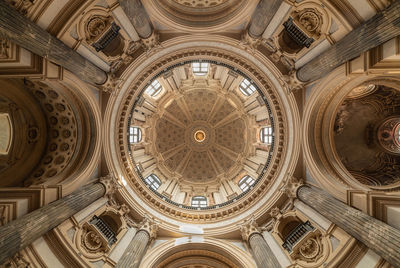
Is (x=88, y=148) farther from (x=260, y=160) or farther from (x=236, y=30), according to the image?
(x=260, y=160)

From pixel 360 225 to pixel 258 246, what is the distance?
6.64 m

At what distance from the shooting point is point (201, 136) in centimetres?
3192

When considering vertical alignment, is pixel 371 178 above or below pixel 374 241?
above

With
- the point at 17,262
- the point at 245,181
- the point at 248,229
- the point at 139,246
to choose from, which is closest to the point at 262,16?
the point at 248,229

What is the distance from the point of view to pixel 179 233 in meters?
17.4

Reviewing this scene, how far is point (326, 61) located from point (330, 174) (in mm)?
6958

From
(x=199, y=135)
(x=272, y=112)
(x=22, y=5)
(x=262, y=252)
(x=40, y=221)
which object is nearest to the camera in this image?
(x=22, y=5)

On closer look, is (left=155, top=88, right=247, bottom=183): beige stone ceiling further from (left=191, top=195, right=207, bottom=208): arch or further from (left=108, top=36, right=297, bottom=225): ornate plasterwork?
(left=108, top=36, right=297, bottom=225): ornate plasterwork

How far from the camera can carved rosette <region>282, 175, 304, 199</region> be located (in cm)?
1530

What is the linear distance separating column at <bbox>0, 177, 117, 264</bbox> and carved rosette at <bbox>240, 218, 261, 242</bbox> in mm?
10909

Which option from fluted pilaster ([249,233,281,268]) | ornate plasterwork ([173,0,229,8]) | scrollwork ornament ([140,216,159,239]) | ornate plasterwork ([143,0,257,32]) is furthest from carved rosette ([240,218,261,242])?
ornate plasterwork ([173,0,229,8])

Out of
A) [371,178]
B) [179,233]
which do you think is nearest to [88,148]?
[179,233]

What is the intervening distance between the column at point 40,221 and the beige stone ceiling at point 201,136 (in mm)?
15578

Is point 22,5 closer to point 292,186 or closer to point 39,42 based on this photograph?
point 39,42
